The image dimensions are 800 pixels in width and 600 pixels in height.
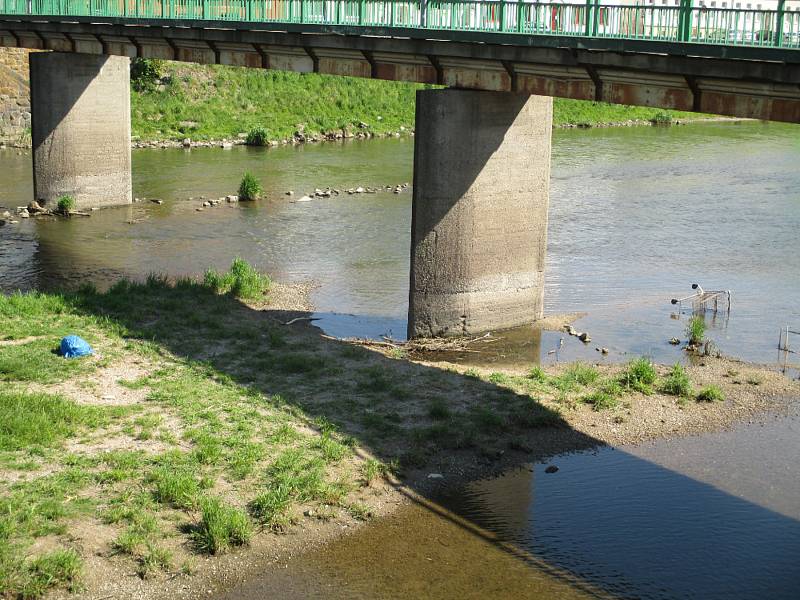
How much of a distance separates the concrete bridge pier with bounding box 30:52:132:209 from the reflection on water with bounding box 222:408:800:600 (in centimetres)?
2073

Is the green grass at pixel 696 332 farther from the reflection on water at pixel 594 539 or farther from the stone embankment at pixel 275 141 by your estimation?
the stone embankment at pixel 275 141

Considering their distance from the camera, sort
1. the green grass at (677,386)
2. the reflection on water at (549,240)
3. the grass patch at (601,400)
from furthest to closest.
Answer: the reflection on water at (549,240), the green grass at (677,386), the grass patch at (601,400)

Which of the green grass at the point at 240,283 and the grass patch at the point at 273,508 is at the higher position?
the green grass at the point at 240,283

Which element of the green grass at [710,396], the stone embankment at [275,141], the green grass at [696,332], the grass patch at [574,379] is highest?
the stone embankment at [275,141]

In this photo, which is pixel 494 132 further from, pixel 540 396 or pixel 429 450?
pixel 429 450

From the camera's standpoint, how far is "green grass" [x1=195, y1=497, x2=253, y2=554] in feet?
36.6

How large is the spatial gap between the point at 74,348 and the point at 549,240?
14262mm

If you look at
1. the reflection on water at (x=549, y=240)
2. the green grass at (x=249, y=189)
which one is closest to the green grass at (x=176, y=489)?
the reflection on water at (x=549, y=240)

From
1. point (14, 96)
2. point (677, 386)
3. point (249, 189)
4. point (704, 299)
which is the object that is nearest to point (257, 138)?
point (14, 96)

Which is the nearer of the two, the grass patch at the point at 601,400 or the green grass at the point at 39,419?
the green grass at the point at 39,419

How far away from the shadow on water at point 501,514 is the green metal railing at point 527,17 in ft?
17.4

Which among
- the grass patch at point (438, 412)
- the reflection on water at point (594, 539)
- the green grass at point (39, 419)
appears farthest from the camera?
the grass patch at point (438, 412)

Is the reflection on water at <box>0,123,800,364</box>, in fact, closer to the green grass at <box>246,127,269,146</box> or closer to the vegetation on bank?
the green grass at <box>246,127,269,146</box>

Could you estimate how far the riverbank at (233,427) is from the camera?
439 inches
